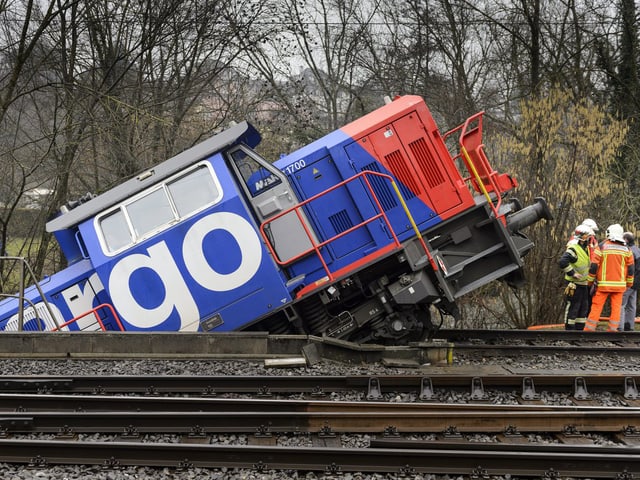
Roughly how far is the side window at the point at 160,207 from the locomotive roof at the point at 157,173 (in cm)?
11

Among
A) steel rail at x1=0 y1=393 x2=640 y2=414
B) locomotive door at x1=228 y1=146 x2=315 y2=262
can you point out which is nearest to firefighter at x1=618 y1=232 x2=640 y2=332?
steel rail at x1=0 y1=393 x2=640 y2=414

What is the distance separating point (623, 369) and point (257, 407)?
201 inches

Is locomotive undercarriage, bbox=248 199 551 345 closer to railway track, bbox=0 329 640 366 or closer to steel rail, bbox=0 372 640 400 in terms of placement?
railway track, bbox=0 329 640 366

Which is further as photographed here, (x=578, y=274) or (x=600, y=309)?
(x=578, y=274)

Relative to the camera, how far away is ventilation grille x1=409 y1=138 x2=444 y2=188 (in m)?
9.09

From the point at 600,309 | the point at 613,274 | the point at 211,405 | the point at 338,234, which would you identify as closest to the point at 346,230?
the point at 338,234

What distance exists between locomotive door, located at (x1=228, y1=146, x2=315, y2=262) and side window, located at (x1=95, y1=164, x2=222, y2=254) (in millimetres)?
512

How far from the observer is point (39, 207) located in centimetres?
1906

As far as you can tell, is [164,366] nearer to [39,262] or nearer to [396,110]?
[396,110]

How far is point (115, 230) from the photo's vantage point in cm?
902

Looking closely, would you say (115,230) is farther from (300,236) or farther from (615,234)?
(615,234)

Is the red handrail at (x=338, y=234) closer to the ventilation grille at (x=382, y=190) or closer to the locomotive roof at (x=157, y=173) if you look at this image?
the ventilation grille at (x=382, y=190)

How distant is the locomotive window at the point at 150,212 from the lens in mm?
8898

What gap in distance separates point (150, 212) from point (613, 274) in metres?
7.72
